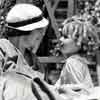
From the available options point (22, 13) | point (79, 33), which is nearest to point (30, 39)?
point (22, 13)

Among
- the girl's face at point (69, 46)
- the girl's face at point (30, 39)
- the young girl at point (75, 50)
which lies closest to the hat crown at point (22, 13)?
the girl's face at point (30, 39)

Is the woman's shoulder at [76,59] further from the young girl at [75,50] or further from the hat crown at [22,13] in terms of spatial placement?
the hat crown at [22,13]

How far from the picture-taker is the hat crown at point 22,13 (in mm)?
2650

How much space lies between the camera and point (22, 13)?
8.71ft

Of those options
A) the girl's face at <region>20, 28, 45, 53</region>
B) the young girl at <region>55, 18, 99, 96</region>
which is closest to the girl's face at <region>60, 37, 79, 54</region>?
the young girl at <region>55, 18, 99, 96</region>

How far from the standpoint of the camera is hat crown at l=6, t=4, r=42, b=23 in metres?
2.65

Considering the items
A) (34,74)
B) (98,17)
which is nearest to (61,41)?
(98,17)

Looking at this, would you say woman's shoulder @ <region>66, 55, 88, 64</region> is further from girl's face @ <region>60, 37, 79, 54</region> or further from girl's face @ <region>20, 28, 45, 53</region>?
girl's face @ <region>20, 28, 45, 53</region>

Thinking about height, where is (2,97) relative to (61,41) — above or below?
above

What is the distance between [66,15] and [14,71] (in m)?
6.28

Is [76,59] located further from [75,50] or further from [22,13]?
[22,13]

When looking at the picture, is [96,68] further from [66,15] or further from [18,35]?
[18,35]

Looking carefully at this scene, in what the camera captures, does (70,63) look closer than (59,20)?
Yes

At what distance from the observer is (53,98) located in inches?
100.0
